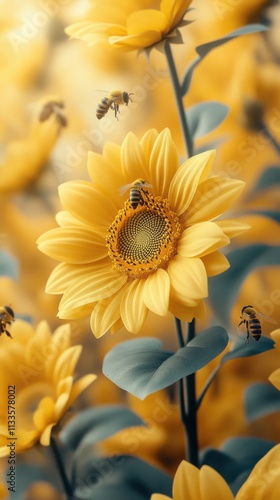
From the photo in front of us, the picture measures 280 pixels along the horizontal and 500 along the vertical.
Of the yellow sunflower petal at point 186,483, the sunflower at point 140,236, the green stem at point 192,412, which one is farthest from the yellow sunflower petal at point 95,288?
the yellow sunflower petal at point 186,483

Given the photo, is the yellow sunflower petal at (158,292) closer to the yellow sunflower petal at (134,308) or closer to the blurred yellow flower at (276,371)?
the yellow sunflower petal at (134,308)

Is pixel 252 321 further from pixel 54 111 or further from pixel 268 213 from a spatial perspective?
pixel 54 111

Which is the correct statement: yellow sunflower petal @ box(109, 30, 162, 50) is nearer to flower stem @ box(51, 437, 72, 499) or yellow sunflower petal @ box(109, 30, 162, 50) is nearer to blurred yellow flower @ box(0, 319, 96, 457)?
blurred yellow flower @ box(0, 319, 96, 457)

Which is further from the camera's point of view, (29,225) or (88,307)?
(29,225)

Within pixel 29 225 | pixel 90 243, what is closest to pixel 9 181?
pixel 29 225

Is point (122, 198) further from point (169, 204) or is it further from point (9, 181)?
point (9, 181)
